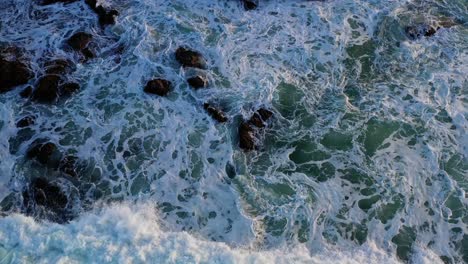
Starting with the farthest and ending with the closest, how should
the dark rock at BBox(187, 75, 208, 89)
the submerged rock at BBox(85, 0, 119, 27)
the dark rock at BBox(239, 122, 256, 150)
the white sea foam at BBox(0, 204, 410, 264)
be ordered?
1. the submerged rock at BBox(85, 0, 119, 27)
2. the dark rock at BBox(187, 75, 208, 89)
3. the dark rock at BBox(239, 122, 256, 150)
4. the white sea foam at BBox(0, 204, 410, 264)

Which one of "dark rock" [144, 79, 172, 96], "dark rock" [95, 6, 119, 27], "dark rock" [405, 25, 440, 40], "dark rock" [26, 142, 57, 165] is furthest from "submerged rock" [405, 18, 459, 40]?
"dark rock" [26, 142, 57, 165]

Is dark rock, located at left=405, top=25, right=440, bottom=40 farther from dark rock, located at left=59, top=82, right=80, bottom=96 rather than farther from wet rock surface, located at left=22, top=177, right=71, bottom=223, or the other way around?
wet rock surface, located at left=22, top=177, right=71, bottom=223

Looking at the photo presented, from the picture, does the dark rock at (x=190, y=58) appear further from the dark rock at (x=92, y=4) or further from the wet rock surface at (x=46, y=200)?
the wet rock surface at (x=46, y=200)

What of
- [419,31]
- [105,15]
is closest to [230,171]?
[105,15]

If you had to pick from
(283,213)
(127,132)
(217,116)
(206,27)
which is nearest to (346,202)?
(283,213)

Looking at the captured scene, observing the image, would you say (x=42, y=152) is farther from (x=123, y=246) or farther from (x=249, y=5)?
(x=249, y=5)

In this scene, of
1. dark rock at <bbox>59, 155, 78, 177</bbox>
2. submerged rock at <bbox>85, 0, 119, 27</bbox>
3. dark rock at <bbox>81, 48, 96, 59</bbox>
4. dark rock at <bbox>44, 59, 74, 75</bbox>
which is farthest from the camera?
submerged rock at <bbox>85, 0, 119, 27</bbox>

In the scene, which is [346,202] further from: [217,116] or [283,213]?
[217,116]
